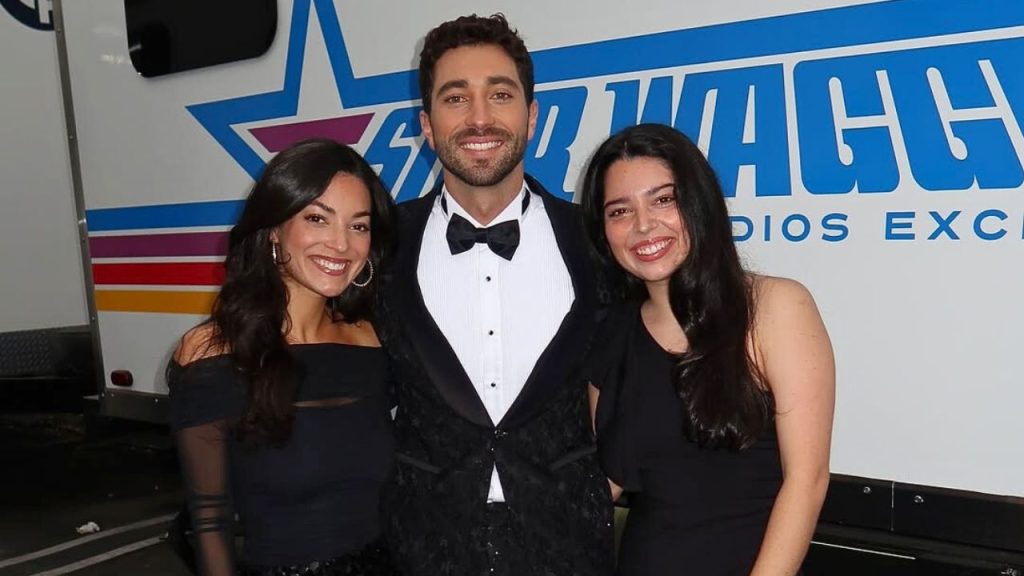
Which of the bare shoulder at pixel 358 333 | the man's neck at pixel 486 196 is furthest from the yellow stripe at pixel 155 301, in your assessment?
the man's neck at pixel 486 196

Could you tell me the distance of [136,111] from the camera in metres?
4.51

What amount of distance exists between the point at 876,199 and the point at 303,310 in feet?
5.33

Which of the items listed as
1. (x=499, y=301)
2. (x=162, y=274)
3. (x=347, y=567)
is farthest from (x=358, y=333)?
(x=162, y=274)

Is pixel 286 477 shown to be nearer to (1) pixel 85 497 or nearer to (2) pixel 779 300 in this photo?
(2) pixel 779 300

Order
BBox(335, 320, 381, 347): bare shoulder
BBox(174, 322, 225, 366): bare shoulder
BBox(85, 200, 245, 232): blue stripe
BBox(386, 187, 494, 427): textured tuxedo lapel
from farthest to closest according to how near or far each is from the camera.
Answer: BBox(85, 200, 245, 232): blue stripe → BBox(335, 320, 381, 347): bare shoulder → BBox(386, 187, 494, 427): textured tuxedo lapel → BBox(174, 322, 225, 366): bare shoulder

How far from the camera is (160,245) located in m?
4.47

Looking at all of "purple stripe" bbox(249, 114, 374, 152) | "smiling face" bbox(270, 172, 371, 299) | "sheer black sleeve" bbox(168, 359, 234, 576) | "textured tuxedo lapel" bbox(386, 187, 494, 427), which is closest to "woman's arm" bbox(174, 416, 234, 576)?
"sheer black sleeve" bbox(168, 359, 234, 576)

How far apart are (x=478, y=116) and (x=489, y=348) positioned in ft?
2.01

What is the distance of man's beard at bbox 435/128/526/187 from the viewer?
2.40 metres

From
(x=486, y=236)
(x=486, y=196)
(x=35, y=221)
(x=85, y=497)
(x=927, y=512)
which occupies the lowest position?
(x=85, y=497)

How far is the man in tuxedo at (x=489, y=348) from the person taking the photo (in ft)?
7.40

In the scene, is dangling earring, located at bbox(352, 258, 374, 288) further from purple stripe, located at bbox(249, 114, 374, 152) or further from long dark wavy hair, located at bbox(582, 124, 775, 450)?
purple stripe, located at bbox(249, 114, 374, 152)

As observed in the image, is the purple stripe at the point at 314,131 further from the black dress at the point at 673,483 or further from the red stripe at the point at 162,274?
the black dress at the point at 673,483

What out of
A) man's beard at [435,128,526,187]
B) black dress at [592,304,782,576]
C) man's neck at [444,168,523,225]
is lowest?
black dress at [592,304,782,576]
